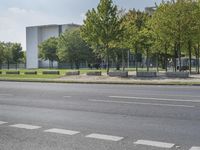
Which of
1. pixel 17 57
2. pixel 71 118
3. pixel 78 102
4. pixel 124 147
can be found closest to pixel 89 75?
pixel 78 102

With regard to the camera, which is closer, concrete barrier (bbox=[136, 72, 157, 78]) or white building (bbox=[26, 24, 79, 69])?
concrete barrier (bbox=[136, 72, 157, 78])

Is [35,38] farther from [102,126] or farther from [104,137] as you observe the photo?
[104,137]

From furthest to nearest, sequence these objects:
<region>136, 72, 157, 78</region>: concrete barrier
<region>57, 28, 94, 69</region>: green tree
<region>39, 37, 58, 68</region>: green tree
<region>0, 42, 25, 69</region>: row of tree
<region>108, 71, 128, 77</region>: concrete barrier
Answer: <region>0, 42, 25, 69</region>: row of tree
<region>39, 37, 58, 68</region>: green tree
<region>57, 28, 94, 69</region>: green tree
<region>108, 71, 128, 77</region>: concrete barrier
<region>136, 72, 157, 78</region>: concrete barrier

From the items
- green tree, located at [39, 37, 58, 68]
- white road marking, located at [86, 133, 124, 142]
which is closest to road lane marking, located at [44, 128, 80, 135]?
white road marking, located at [86, 133, 124, 142]

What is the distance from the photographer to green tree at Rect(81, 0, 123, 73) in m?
41.7

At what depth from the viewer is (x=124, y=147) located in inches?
303

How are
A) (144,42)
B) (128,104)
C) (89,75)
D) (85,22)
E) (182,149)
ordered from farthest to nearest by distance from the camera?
1. (144,42)
2. (85,22)
3. (89,75)
4. (128,104)
5. (182,149)

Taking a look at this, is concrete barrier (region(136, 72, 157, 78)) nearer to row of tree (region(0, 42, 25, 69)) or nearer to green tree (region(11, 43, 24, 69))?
row of tree (region(0, 42, 25, 69))

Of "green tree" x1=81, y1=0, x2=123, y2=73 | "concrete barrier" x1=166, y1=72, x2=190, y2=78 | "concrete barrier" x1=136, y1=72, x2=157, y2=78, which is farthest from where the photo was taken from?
"green tree" x1=81, y1=0, x2=123, y2=73

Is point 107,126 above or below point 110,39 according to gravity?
below

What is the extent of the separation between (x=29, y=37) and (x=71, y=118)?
141 meters

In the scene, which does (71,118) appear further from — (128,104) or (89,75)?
(89,75)

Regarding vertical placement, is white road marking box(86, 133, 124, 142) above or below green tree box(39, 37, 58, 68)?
below

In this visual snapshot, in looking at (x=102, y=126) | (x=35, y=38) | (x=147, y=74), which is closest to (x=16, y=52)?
(x=35, y=38)
